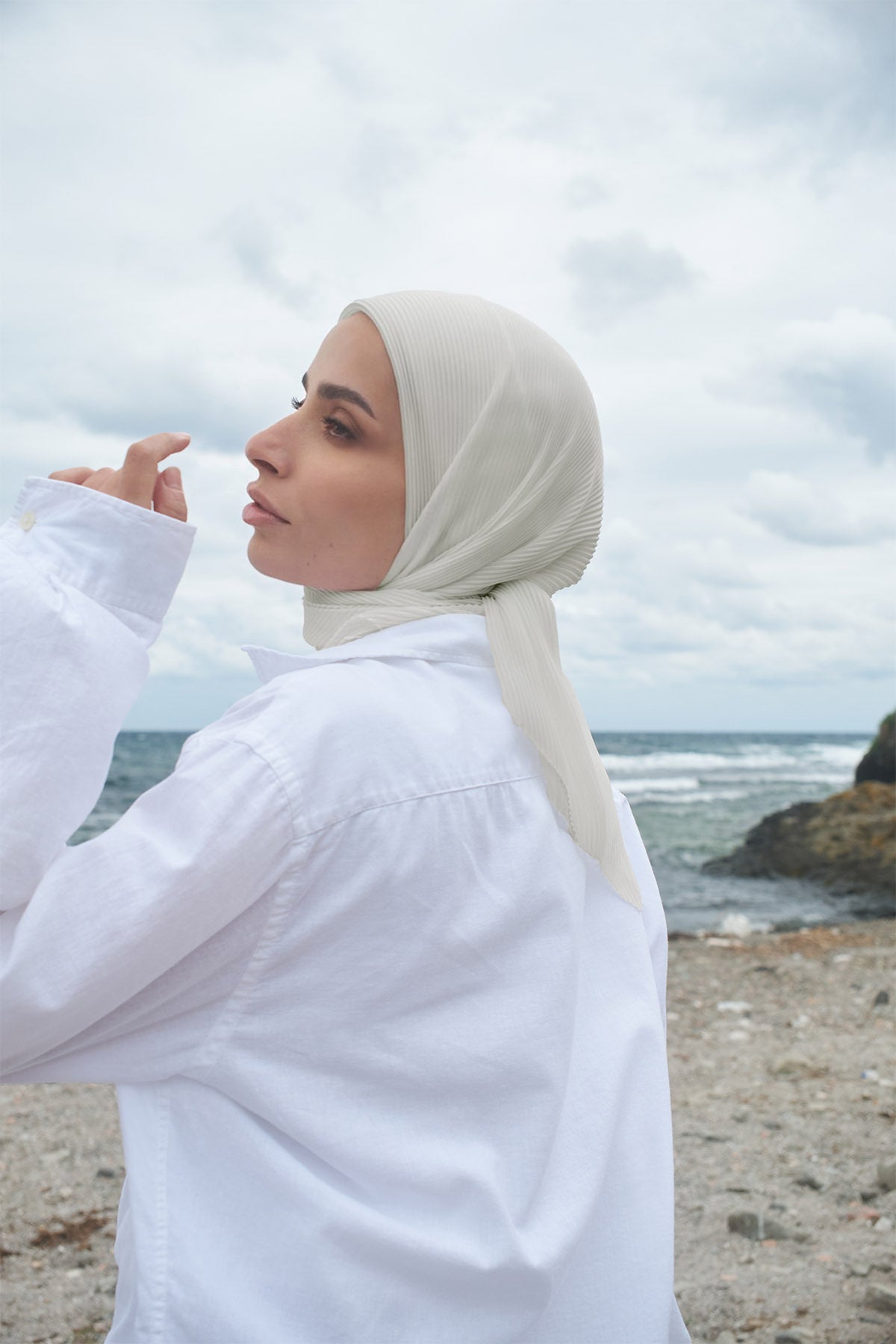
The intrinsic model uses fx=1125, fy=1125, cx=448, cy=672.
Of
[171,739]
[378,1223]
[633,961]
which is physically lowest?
[171,739]

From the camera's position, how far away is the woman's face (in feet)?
5.77

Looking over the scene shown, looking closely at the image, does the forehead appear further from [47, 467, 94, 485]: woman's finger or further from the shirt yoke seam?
the shirt yoke seam

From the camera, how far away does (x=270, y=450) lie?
1.78 metres

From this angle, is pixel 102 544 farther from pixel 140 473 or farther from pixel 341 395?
pixel 341 395

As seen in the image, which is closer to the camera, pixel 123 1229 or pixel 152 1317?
pixel 152 1317

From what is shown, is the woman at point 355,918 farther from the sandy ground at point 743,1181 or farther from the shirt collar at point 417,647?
the sandy ground at point 743,1181

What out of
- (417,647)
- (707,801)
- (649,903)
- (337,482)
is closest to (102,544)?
(337,482)

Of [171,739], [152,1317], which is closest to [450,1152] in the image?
[152,1317]

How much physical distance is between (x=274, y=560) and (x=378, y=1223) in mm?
966

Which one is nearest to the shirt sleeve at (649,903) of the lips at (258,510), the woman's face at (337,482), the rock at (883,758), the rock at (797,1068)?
the woman's face at (337,482)

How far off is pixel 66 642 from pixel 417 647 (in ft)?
1.59

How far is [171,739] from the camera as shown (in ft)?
183

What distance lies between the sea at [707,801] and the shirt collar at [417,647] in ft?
36.0

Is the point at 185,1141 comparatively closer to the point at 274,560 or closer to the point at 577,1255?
the point at 577,1255
